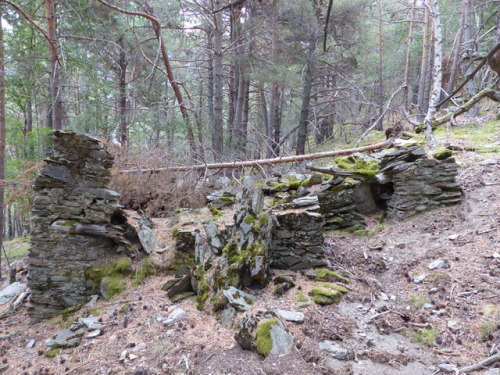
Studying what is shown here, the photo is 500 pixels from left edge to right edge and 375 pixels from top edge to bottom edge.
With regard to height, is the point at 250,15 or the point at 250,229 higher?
the point at 250,15

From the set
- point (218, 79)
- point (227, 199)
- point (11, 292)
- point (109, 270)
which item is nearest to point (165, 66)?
point (218, 79)

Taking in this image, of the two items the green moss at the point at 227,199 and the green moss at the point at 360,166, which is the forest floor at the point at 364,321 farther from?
the green moss at the point at 227,199

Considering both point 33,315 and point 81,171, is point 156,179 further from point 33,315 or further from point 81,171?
point 33,315

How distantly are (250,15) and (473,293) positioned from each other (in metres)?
11.0

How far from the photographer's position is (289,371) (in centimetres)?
274

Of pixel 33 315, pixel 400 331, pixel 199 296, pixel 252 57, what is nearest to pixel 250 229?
pixel 199 296

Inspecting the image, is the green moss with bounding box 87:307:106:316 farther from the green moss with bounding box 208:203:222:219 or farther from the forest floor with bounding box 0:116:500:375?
the green moss with bounding box 208:203:222:219

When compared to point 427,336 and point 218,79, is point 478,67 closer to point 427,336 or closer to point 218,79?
point 427,336

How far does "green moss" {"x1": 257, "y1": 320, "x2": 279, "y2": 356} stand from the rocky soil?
8cm

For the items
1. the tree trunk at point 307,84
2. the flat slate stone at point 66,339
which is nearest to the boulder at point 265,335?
the flat slate stone at point 66,339

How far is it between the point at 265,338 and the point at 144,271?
3.26 m

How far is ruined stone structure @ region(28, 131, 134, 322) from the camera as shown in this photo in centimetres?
507

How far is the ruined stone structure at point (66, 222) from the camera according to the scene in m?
5.07

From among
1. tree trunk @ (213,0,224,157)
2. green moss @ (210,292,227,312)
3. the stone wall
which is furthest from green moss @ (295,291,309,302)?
tree trunk @ (213,0,224,157)
